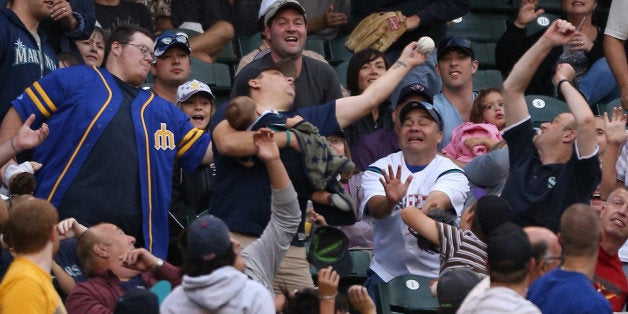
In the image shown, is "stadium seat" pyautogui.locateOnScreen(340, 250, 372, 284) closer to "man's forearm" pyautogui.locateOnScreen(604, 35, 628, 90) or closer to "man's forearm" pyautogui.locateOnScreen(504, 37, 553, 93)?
"man's forearm" pyautogui.locateOnScreen(504, 37, 553, 93)

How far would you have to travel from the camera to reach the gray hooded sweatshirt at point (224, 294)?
6.78 meters

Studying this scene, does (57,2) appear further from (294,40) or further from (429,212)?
(429,212)

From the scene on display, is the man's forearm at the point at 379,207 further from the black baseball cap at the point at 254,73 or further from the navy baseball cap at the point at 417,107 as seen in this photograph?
the black baseball cap at the point at 254,73

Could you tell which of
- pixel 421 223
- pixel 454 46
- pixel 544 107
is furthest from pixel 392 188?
pixel 544 107

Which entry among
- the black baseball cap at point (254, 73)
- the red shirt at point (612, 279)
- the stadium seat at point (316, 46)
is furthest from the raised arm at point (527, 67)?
the stadium seat at point (316, 46)

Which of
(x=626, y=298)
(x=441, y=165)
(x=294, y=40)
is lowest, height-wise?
(x=626, y=298)

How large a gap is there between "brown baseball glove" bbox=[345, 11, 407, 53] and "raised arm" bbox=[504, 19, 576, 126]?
9.11ft

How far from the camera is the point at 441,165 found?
9617 millimetres

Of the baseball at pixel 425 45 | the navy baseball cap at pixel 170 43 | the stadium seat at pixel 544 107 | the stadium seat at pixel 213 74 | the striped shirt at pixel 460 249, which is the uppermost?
the baseball at pixel 425 45

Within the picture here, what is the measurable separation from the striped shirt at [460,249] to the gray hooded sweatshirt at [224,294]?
4.93ft

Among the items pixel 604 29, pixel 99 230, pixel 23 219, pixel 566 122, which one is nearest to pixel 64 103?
pixel 99 230

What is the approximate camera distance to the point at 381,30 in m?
11.7

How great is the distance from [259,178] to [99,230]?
2.88ft

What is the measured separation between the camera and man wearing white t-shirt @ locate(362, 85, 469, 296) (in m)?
9.28
